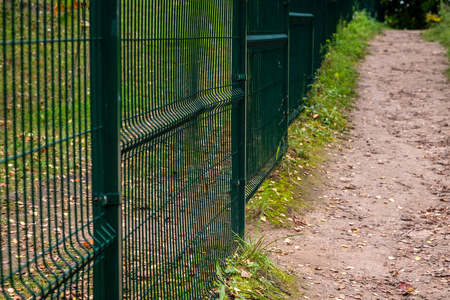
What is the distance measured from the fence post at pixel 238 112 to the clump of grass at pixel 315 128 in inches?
38.4

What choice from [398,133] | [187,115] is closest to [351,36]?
[398,133]

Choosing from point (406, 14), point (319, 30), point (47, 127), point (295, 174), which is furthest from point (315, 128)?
point (406, 14)

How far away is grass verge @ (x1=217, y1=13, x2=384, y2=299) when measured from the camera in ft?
14.3

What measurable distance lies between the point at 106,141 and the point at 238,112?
8.25ft

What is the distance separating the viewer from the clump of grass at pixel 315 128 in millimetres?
6195

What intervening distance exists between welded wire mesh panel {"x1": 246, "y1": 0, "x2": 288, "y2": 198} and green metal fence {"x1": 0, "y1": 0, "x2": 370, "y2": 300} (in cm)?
3

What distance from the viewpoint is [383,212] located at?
6629 mm

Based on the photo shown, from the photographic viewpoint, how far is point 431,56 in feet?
52.9

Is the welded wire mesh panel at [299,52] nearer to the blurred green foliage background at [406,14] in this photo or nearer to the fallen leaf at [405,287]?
the fallen leaf at [405,287]

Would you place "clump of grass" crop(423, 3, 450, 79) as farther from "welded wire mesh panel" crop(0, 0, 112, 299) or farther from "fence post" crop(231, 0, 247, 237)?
"welded wire mesh panel" crop(0, 0, 112, 299)

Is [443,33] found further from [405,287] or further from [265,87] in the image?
[405,287]

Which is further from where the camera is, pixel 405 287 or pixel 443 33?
pixel 443 33

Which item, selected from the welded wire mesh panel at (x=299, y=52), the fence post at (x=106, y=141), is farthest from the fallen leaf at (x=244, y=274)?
the welded wire mesh panel at (x=299, y=52)

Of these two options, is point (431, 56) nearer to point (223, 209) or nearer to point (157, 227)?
point (223, 209)
